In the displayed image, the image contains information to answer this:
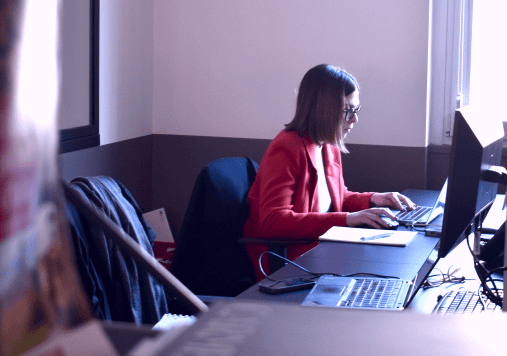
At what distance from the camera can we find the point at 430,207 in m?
2.40

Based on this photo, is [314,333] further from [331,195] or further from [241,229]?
[331,195]

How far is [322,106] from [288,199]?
41cm

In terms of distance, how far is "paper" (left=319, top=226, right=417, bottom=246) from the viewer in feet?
5.92

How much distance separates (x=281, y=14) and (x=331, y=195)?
1.10m

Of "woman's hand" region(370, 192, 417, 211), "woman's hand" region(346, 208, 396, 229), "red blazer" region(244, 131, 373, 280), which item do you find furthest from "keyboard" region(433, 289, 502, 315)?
"woman's hand" region(370, 192, 417, 211)

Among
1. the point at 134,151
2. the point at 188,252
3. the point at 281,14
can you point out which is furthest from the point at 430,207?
the point at 134,151

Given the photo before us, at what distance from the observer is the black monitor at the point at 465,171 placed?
1259mm

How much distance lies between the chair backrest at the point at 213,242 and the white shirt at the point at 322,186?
0.43 meters

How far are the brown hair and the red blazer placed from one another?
51mm

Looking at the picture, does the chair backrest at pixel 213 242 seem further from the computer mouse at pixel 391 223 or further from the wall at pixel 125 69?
the wall at pixel 125 69

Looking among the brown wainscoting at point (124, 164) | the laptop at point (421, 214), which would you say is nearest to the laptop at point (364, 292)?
the laptop at point (421, 214)

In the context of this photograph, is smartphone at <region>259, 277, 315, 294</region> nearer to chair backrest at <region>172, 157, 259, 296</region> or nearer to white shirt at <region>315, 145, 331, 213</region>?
chair backrest at <region>172, 157, 259, 296</region>

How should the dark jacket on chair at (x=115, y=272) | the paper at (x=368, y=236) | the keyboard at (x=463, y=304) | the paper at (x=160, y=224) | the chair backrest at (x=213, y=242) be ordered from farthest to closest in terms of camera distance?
1. the paper at (x=160, y=224)
2. the chair backrest at (x=213, y=242)
3. the paper at (x=368, y=236)
4. the dark jacket on chair at (x=115, y=272)
5. the keyboard at (x=463, y=304)

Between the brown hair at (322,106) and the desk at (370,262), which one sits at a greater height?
the brown hair at (322,106)
